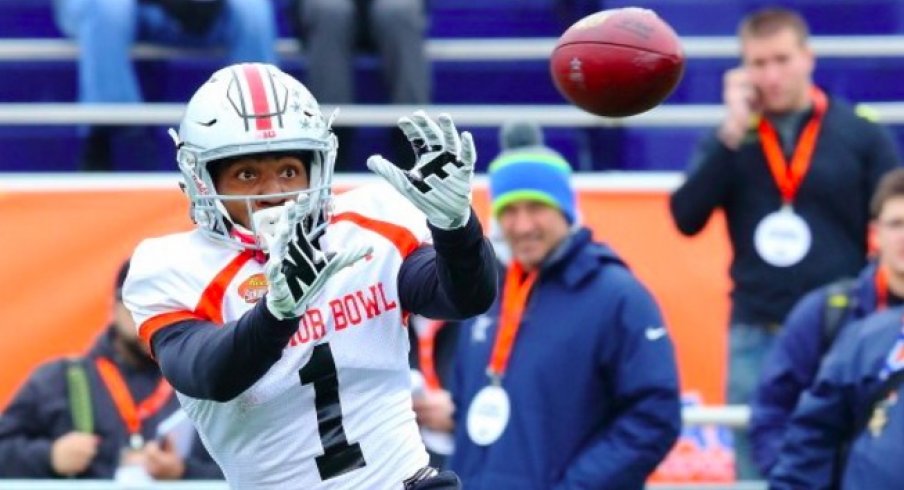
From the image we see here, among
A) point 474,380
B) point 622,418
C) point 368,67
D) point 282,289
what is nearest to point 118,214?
point 368,67

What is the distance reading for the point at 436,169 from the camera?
368cm

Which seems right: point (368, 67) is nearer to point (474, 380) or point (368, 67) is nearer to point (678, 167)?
point (678, 167)

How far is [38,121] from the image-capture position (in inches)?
303

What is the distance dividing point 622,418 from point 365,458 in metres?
1.56

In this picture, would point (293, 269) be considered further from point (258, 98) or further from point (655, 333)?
point (655, 333)

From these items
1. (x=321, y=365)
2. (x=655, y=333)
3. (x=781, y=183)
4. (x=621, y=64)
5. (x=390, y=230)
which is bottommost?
(x=655, y=333)

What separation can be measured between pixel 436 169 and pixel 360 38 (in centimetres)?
410

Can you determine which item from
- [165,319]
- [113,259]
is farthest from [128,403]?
[165,319]

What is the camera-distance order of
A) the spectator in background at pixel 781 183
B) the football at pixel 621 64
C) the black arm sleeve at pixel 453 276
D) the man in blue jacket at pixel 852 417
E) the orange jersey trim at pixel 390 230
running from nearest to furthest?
the black arm sleeve at pixel 453 276 < the orange jersey trim at pixel 390 230 < the football at pixel 621 64 < the man in blue jacket at pixel 852 417 < the spectator in background at pixel 781 183

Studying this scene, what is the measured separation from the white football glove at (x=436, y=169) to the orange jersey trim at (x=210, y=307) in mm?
535

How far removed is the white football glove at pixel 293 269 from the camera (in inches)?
143

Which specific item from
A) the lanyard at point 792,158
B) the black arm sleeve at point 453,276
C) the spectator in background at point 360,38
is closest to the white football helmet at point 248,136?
the black arm sleeve at point 453,276

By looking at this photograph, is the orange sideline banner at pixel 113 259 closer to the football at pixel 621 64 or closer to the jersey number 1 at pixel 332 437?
the football at pixel 621 64

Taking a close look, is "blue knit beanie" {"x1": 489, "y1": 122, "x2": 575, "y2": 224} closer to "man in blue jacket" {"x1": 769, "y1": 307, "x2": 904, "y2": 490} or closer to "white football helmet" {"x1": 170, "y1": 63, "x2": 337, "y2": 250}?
"man in blue jacket" {"x1": 769, "y1": 307, "x2": 904, "y2": 490}
